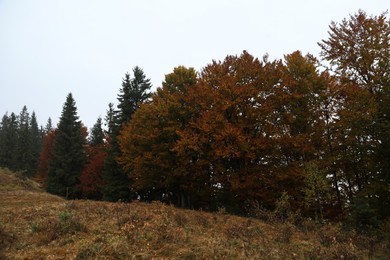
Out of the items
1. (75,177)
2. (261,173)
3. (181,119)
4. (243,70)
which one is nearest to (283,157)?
(261,173)

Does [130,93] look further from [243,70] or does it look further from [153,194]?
[243,70]

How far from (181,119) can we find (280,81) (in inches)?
349

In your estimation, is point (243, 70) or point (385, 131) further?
point (243, 70)

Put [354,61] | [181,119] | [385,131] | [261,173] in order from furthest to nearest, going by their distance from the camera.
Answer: [181,119], [261,173], [354,61], [385,131]

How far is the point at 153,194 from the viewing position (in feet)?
108

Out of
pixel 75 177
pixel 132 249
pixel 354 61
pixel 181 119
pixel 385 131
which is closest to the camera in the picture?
pixel 132 249

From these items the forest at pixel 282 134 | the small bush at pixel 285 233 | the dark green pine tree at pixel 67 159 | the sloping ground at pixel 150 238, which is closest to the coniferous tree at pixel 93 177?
→ the dark green pine tree at pixel 67 159

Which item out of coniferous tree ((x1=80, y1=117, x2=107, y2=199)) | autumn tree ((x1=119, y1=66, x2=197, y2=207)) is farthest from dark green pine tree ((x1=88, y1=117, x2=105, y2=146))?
autumn tree ((x1=119, y1=66, x2=197, y2=207))

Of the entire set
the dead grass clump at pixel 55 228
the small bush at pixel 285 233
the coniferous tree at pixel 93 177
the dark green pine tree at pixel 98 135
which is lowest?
the small bush at pixel 285 233

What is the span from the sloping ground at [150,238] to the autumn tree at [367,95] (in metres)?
4.59

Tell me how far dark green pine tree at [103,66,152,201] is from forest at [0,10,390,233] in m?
4.57

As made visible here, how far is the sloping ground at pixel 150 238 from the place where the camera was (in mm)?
9550

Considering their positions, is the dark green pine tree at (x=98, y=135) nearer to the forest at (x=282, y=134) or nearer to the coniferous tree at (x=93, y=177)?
the coniferous tree at (x=93, y=177)

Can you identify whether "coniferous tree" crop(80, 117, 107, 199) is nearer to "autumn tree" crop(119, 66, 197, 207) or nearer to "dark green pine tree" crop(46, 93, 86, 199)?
"dark green pine tree" crop(46, 93, 86, 199)
